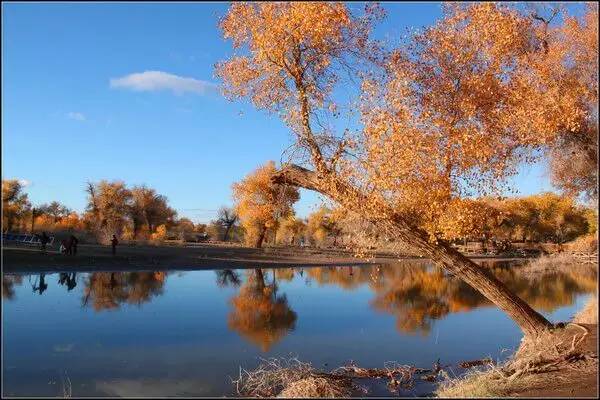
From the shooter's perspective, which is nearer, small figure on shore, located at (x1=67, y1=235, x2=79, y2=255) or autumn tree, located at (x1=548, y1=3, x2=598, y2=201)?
autumn tree, located at (x1=548, y1=3, x2=598, y2=201)

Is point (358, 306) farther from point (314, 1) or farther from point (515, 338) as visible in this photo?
point (314, 1)

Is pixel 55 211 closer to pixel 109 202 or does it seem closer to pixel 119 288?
pixel 109 202

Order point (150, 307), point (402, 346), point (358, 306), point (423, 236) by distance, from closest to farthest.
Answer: point (423, 236) < point (402, 346) < point (150, 307) < point (358, 306)

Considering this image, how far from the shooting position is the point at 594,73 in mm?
14500

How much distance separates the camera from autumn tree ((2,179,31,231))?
268 feet

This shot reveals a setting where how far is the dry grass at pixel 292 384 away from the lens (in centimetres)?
1163

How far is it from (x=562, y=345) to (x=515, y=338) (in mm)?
8093

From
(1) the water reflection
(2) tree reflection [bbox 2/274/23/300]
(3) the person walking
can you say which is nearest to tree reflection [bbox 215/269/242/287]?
(1) the water reflection

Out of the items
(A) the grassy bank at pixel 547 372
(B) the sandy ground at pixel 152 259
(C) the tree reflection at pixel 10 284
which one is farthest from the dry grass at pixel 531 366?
(B) the sandy ground at pixel 152 259

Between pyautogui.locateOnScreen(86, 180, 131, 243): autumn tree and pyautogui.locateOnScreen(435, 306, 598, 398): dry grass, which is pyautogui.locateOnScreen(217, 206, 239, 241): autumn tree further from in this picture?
pyautogui.locateOnScreen(435, 306, 598, 398): dry grass

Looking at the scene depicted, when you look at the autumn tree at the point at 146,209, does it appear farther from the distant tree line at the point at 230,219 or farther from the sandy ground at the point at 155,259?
the sandy ground at the point at 155,259

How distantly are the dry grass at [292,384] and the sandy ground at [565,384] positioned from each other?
393 centimetres

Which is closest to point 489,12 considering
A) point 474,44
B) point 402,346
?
point 474,44

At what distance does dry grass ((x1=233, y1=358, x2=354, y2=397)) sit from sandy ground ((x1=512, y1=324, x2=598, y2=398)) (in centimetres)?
393
